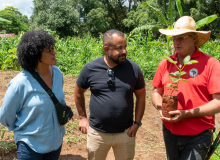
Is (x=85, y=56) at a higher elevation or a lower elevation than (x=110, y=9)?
lower

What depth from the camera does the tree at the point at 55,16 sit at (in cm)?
2428

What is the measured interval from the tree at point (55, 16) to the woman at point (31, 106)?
76.6ft

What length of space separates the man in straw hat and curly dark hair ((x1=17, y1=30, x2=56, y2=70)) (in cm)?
114

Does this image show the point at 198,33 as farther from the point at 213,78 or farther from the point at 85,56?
the point at 85,56

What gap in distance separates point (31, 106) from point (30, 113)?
0.06m

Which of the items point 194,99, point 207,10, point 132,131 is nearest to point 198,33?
point 194,99

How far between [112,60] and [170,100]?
2.28ft

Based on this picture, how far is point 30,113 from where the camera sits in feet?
5.95

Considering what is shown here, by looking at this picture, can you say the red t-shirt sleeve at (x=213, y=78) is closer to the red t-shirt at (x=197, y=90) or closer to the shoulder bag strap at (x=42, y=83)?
the red t-shirt at (x=197, y=90)

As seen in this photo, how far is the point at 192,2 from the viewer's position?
726 inches

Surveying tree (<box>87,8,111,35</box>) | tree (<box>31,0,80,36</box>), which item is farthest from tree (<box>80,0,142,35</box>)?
tree (<box>31,0,80,36</box>)

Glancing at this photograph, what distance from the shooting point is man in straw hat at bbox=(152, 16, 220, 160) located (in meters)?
1.77

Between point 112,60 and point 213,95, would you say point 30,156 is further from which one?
point 213,95

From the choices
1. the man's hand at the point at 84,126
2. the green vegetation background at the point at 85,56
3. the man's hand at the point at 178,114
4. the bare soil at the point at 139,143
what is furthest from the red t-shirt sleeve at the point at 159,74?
the green vegetation background at the point at 85,56
